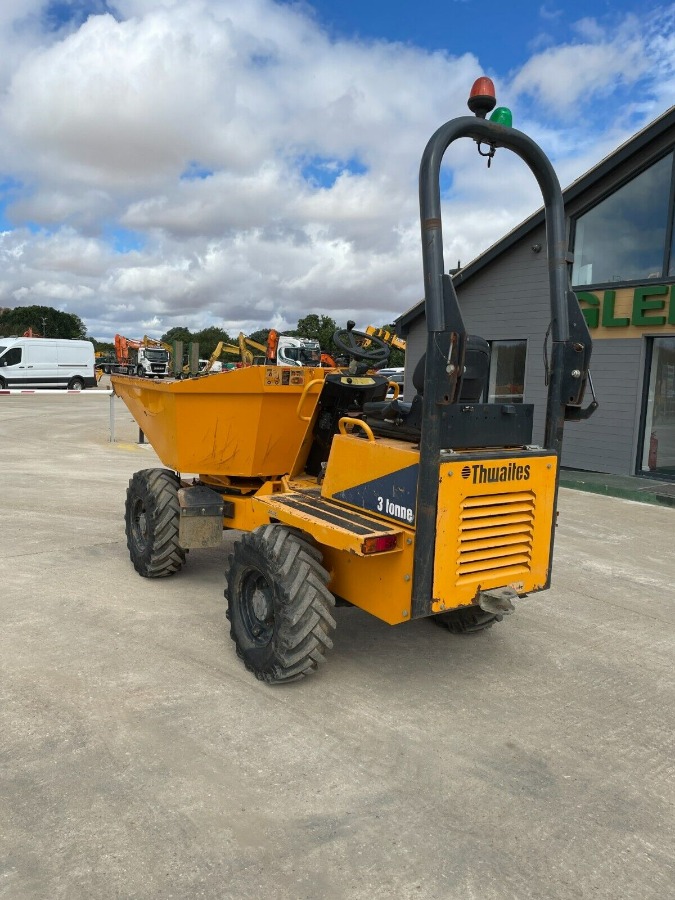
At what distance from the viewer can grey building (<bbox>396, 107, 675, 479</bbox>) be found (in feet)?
35.6

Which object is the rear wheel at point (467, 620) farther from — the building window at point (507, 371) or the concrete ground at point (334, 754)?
the building window at point (507, 371)

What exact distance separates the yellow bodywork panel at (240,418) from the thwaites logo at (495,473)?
5.03 feet

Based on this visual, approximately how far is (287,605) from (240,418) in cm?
173

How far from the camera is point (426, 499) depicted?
3.44 m

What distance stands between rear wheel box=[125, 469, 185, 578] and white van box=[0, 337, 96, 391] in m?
25.4

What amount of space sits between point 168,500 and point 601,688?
3.35 metres

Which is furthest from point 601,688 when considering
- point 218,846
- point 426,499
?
point 218,846

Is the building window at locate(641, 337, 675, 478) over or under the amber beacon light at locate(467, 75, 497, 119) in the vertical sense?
under

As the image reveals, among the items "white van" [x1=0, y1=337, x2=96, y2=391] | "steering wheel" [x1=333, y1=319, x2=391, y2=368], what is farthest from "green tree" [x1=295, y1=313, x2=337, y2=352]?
"steering wheel" [x1=333, y1=319, x2=391, y2=368]

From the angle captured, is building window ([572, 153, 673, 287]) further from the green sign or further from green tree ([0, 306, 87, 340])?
green tree ([0, 306, 87, 340])

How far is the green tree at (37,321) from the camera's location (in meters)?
96.2

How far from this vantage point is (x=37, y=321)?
99375mm

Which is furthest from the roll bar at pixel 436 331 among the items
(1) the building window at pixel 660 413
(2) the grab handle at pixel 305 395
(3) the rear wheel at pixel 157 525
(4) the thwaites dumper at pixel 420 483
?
(1) the building window at pixel 660 413

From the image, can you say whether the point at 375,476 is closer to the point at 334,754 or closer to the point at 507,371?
the point at 334,754
